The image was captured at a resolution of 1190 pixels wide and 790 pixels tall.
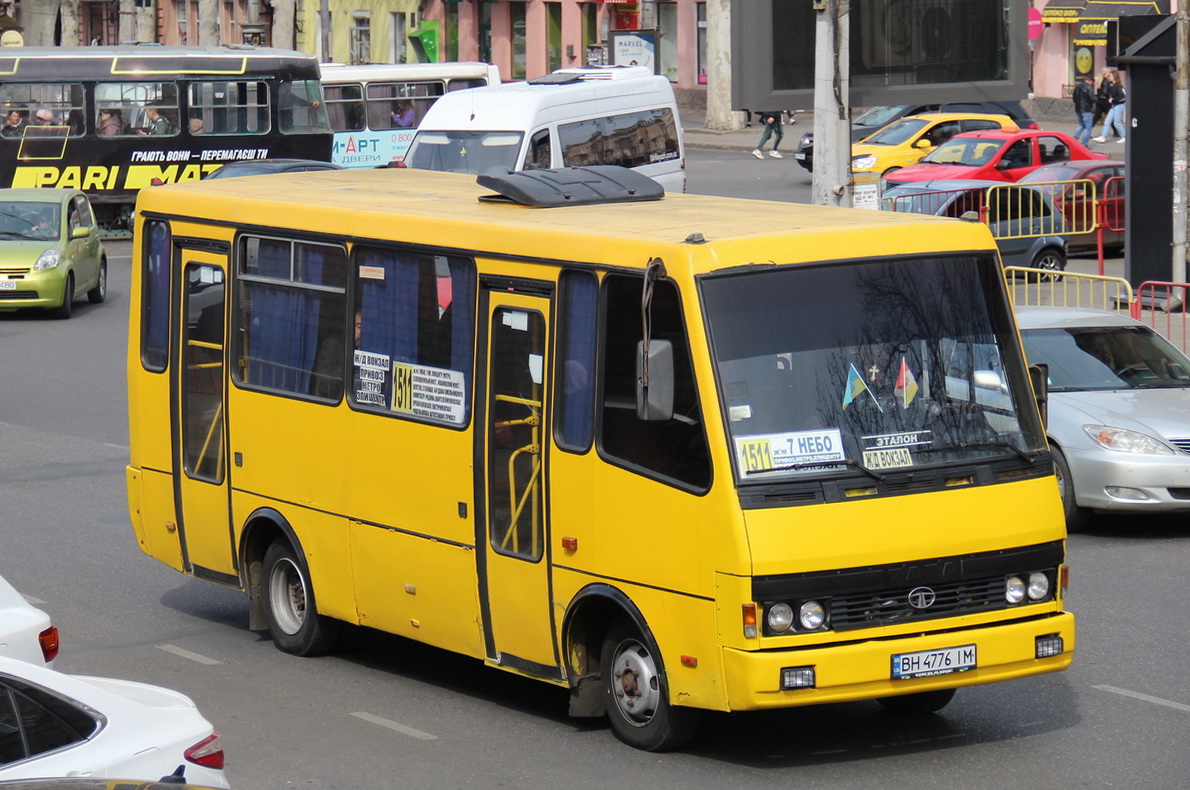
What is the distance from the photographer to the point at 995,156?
32.2 meters

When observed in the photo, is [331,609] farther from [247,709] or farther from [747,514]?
[747,514]

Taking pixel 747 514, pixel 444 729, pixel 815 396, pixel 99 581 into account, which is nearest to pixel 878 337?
pixel 815 396

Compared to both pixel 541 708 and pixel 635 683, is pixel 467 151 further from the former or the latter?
pixel 635 683

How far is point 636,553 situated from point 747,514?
0.67 meters

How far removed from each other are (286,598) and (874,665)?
13.1ft

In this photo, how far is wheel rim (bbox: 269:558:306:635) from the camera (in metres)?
10.6

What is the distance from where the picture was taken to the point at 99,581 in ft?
40.5

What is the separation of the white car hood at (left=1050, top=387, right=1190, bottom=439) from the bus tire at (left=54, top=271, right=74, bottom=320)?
15.5 metres

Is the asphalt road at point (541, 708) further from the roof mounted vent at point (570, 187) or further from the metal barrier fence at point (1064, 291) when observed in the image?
the metal barrier fence at point (1064, 291)

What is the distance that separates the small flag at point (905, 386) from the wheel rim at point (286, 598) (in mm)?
3871

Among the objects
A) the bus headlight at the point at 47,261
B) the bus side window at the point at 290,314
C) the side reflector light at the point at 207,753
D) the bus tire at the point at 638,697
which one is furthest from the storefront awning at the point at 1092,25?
the side reflector light at the point at 207,753

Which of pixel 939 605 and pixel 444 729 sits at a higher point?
pixel 939 605

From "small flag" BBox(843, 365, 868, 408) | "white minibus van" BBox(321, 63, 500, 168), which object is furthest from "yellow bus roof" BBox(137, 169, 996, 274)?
"white minibus van" BBox(321, 63, 500, 168)

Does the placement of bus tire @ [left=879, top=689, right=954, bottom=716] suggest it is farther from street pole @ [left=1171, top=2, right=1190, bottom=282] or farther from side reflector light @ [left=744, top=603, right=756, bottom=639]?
street pole @ [left=1171, top=2, right=1190, bottom=282]
